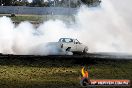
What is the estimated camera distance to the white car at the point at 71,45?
115 ft

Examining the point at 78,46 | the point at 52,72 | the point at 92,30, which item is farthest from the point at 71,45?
the point at 52,72

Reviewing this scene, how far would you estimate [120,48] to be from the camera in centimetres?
3984

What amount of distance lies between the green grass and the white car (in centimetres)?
686

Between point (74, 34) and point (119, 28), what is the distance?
5103 millimetres

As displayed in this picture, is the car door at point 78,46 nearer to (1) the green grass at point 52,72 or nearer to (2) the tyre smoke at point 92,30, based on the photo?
(2) the tyre smoke at point 92,30

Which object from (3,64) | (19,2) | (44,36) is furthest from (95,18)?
(19,2)

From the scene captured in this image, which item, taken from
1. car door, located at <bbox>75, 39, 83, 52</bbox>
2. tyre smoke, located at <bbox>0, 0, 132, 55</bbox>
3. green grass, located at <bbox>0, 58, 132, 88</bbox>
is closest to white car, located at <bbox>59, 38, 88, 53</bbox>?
car door, located at <bbox>75, 39, 83, 52</bbox>

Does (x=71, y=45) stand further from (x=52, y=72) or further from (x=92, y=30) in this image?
(x=52, y=72)

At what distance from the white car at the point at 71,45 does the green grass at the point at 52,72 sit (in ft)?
22.5

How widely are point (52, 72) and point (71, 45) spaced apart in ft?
43.3

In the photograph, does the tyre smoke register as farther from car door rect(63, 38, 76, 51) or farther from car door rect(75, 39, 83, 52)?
car door rect(75, 39, 83, 52)

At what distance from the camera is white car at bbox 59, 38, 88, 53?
35109mm

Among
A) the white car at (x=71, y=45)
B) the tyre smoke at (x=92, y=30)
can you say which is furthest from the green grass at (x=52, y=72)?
the tyre smoke at (x=92, y=30)

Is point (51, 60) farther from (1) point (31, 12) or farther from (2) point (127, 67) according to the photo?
(1) point (31, 12)
